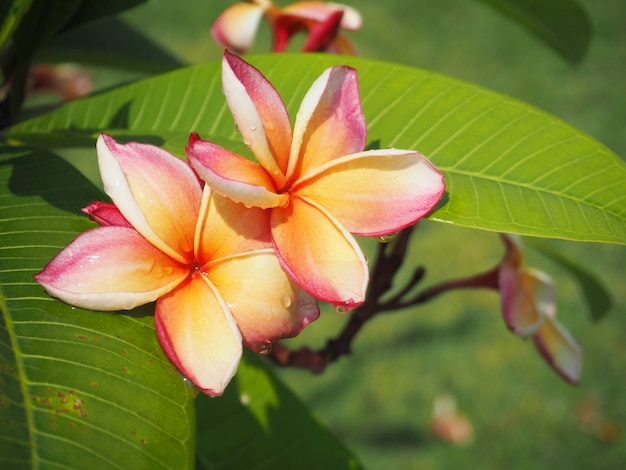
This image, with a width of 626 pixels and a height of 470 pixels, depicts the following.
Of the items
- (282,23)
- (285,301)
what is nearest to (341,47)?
(282,23)

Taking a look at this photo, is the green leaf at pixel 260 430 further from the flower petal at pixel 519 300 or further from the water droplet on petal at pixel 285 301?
the water droplet on petal at pixel 285 301

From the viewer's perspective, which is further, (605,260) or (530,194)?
(605,260)

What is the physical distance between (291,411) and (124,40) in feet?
2.44

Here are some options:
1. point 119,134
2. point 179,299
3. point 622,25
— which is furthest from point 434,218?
point 622,25

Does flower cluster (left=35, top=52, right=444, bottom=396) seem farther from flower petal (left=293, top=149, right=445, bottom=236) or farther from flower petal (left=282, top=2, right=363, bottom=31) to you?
flower petal (left=282, top=2, right=363, bottom=31)

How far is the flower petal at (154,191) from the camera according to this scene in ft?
1.86

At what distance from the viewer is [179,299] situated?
1.88ft

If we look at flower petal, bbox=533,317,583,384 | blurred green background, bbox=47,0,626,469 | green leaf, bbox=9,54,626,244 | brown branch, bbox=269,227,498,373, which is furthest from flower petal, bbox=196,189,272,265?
blurred green background, bbox=47,0,626,469

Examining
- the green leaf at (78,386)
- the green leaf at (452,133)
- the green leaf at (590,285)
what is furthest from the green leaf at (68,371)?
the green leaf at (590,285)

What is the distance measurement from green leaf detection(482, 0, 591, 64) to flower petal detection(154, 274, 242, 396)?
2.75 ft

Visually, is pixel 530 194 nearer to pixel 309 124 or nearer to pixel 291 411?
pixel 309 124

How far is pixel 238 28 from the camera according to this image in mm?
992

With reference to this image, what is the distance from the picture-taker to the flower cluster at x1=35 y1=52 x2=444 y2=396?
0.55 m

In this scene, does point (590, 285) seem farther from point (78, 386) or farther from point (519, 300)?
point (78, 386)
